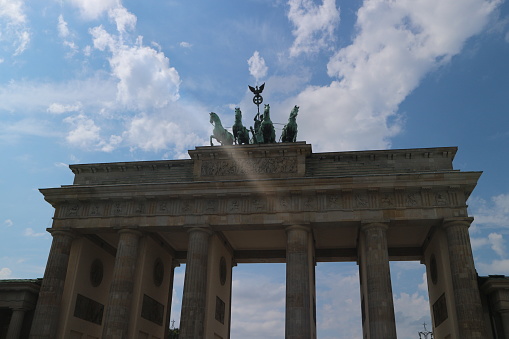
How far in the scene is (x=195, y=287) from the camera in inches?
1061

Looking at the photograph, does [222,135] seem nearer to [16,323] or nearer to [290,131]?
[290,131]

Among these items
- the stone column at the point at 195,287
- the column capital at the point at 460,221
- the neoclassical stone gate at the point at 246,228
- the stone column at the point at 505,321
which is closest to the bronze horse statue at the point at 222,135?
the neoclassical stone gate at the point at 246,228

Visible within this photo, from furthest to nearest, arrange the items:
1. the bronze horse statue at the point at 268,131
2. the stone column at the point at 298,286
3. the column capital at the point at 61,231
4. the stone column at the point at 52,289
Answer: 1. the bronze horse statue at the point at 268,131
2. the column capital at the point at 61,231
3. the stone column at the point at 52,289
4. the stone column at the point at 298,286

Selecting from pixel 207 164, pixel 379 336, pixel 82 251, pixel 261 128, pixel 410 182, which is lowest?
pixel 379 336

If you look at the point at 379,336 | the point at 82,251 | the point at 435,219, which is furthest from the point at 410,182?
the point at 82,251

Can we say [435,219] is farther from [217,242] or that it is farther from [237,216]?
[217,242]

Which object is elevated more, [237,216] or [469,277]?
[237,216]

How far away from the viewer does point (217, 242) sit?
30.9 metres

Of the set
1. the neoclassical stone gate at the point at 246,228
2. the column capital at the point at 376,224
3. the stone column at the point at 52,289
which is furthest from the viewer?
the stone column at the point at 52,289

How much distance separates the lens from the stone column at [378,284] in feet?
80.2

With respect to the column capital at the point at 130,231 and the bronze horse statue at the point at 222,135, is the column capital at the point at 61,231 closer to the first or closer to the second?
the column capital at the point at 130,231

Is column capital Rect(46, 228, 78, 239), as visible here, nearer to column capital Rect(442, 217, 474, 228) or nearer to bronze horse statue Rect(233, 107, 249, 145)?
bronze horse statue Rect(233, 107, 249, 145)

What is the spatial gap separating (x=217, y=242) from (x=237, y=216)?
3.55 metres

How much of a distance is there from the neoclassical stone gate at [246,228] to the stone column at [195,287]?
0.21ft
